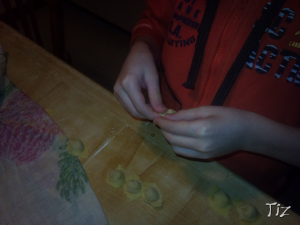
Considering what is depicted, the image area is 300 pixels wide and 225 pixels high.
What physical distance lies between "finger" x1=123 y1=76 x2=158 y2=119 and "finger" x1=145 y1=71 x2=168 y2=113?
2 centimetres

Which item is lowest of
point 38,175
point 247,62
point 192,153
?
point 38,175

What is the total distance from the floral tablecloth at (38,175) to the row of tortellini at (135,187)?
0.16 ft

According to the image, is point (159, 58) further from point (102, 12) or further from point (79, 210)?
point (102, 12)

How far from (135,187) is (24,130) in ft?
0.96

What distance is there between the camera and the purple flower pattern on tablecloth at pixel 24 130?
474mm

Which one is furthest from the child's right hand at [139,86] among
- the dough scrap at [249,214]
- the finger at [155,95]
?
the dough scrap at [249,214]

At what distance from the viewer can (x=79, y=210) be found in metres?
0.42

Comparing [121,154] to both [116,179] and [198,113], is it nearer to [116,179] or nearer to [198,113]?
[116,179]

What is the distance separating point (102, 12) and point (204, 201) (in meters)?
1.71

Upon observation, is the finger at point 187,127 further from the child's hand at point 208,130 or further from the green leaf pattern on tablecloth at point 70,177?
the green leaf pattern on tablecloth at point 70,177

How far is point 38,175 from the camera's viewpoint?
45 cm

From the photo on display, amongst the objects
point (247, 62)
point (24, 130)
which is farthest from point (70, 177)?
point (247, 62)

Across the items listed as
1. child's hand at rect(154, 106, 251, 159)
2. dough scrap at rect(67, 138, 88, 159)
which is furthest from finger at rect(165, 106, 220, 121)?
dough scrap at rect(67, 138, 88, 159)

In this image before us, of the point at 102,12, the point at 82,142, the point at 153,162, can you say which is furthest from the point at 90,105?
the point at 102,12
